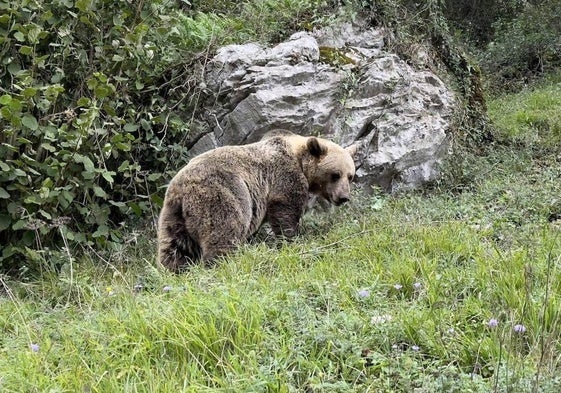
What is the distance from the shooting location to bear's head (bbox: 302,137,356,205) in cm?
630

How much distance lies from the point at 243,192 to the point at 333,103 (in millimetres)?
2500

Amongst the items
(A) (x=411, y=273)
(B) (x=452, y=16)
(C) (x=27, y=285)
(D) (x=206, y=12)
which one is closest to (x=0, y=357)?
(C) (x=27, y=285)

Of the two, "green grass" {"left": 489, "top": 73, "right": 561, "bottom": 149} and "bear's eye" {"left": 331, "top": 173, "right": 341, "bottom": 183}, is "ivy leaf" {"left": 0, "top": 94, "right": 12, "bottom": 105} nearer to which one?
"bear's eye" {"left": 331, "top": 173, "right": 341, "bottom": 183}

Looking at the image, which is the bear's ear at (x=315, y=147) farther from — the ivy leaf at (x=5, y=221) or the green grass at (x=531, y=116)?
the green grass at (x=531, y=116)

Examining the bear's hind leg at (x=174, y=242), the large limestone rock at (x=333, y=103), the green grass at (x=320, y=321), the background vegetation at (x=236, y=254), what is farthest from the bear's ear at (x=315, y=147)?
the bear's hind leg at (x=174, y=242)

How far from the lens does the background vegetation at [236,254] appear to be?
9.33 feet

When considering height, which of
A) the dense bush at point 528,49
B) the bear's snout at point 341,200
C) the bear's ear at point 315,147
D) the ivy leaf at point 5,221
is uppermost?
the dense bush at point 528,49

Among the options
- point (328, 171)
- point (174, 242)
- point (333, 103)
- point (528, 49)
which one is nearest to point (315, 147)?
point (328, 171)

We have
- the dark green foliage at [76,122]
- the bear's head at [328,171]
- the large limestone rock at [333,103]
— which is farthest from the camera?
the large limestone rock at [333,103]

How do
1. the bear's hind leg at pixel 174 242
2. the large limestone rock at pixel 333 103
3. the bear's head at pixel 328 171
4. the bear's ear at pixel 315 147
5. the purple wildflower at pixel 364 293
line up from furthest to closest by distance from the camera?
the large limestone rock at pixel 333 103 < the bear's head at pixel 328 171 < the bear's ear at pixel 315 147 < the bear's hind leg at pixel 174 242 < the purple wildflower at pixel 364 293

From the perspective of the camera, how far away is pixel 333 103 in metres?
7.54

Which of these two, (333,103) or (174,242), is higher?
(333,103)

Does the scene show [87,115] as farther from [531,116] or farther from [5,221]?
[531,116]

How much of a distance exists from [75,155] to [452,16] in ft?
54.6
